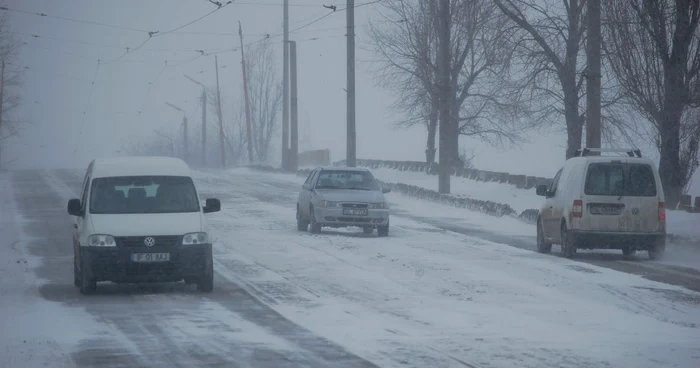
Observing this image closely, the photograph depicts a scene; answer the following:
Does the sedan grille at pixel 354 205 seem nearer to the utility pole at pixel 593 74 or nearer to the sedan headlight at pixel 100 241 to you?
the utility pole at pixel 593 74

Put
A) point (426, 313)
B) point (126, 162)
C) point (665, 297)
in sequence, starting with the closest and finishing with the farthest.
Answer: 1. point (426, 313)
2. point (665, 297)
3. point (126, 162)

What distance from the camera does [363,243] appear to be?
22.1 metres

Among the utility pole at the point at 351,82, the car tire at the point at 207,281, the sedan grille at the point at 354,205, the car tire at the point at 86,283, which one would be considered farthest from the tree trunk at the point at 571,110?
the car tire at the point at 86,283

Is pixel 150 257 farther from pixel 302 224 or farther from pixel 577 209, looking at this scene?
pixel 302 224

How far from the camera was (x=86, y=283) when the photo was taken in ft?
46.0

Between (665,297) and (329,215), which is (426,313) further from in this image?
(329,215)

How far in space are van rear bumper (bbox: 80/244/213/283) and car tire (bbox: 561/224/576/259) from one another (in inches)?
306

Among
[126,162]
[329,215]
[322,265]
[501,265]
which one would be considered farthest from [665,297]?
[329,215]

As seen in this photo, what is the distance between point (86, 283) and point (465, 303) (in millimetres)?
4982

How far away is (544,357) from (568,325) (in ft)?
6.81

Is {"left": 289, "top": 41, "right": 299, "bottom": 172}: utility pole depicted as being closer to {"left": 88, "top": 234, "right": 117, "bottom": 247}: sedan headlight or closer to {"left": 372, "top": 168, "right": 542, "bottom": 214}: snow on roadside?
{"left": 372, "top": 168, "right": 542, "bottom": 214}: snow on roadside

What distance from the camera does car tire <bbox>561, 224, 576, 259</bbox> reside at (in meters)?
19.4

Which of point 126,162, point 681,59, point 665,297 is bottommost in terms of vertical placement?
point 665,297

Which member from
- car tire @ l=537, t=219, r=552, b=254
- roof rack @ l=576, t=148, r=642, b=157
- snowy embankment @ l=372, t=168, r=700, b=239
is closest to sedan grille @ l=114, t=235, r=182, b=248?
car tire @ l=537, t=219, r=552, b=254
